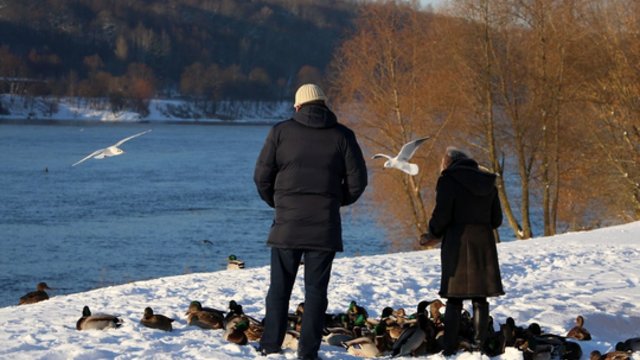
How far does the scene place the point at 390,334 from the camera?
7.73m

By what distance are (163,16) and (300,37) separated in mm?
29977

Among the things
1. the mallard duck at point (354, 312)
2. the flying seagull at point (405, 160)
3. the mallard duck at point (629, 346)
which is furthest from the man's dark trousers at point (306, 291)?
the flying seagull at point (405, 160)

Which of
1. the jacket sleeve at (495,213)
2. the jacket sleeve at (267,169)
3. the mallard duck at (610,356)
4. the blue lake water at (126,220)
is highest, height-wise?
the jacket sleeve at (267,169)

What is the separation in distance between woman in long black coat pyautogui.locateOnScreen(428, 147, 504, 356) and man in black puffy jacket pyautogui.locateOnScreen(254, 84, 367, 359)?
78 centimetres

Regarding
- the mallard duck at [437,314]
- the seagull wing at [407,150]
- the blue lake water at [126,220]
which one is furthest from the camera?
the blue lake water at [126,220]

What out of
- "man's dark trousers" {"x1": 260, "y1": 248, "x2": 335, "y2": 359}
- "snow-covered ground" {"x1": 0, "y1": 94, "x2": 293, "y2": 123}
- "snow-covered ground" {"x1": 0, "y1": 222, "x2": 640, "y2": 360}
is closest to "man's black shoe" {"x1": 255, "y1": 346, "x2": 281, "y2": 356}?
"snow-covered ground" {"x1": 0, "y1": 222, "x2": 640, "y2": 360}

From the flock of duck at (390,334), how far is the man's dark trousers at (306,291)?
499 millimetres

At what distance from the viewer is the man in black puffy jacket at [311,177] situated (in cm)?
656

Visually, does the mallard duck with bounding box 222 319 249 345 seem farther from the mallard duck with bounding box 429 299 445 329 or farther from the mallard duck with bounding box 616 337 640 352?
the mallard duck with bounding box 616 337 640 352

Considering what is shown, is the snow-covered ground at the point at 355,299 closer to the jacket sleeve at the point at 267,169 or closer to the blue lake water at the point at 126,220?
the jacket sleeve at the point at 267,169

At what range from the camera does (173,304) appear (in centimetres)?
934

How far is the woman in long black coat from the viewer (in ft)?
23.1

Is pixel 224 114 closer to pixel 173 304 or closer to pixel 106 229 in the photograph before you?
pixel 106 229

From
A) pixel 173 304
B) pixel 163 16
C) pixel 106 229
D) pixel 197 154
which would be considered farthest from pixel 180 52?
pixel 173 304
